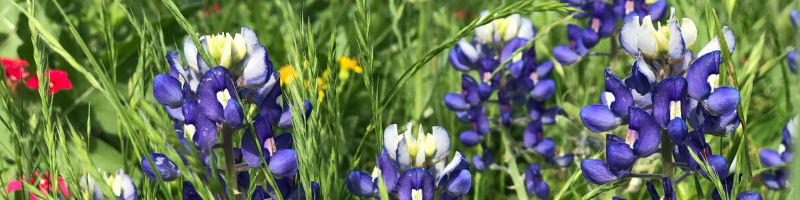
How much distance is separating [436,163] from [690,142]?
443mm

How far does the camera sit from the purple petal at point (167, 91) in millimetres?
1086

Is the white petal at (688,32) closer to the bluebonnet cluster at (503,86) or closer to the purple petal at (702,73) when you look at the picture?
the purple petal at (702,73)

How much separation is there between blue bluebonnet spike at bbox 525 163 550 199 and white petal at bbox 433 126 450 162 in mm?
785

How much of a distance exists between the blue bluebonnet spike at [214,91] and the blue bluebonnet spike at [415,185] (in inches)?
12.4

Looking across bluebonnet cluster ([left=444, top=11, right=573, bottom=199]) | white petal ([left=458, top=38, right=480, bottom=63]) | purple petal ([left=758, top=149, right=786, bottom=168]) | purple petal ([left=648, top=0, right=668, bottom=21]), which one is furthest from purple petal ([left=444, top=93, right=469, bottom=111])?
purple petal ([left=758, top=149, right=786, bottom=168])

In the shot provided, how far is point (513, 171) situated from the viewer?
2.01 metres

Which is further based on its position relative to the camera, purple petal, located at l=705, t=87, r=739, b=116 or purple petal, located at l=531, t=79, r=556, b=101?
purple petal, located at l=531, t=79, r=556, b=101

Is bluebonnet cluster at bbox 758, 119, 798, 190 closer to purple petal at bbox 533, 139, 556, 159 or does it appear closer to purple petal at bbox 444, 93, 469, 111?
purple petal at bbox 533, 139, 556, 159

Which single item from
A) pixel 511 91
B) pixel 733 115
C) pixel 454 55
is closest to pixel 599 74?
pixel 511 91

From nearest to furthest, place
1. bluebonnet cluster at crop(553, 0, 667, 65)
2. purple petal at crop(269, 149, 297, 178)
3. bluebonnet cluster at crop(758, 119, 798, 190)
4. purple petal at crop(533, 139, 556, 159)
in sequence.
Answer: purple petal at crop(269, 149, 297, 178)
bluebonnet cluster at crop(758, 119, 798, 190)
purple petal at crop(533, 139, 556, 159)
bluebonnet cluster at crop(553, 0, 667, 65)

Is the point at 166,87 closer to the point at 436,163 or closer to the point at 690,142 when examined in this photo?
the point at 436,163

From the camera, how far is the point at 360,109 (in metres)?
2.91

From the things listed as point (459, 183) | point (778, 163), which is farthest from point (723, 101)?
point (778, 163)

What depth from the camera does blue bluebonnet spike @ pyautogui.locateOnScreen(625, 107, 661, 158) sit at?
3.89 feet
